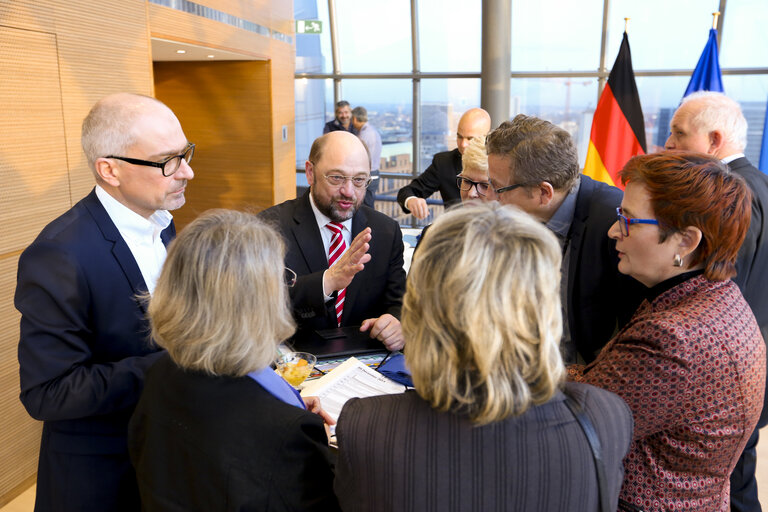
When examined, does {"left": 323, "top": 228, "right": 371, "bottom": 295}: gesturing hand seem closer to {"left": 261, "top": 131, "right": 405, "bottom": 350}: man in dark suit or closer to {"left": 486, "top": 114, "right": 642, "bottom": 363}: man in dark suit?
{"left": 261, "top": 131, "right": 405, "bottom": 350}: man in dark suit

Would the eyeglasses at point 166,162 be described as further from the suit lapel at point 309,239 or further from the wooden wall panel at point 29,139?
the wooden wall panel at point 29,139

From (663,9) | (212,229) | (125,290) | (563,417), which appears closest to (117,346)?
(125,290)

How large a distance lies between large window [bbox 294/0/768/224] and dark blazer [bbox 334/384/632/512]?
7081 millimetres

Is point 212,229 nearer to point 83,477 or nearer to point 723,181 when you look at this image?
point 83,477

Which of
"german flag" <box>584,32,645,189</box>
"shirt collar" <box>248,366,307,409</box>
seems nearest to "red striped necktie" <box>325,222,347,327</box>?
"shirt collar" <box>248,366,307,409</box>

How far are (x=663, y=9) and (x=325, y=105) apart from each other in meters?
5.11

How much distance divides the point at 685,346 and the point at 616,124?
481 cm

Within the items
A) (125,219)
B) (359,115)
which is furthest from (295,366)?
(359,115)

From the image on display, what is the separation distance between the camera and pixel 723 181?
138cm

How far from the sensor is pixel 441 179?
468cm

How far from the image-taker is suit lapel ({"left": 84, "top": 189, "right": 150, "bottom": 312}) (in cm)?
160

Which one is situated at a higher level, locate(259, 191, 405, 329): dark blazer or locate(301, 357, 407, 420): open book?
locate(259, 191, 405, 329): dark blazer

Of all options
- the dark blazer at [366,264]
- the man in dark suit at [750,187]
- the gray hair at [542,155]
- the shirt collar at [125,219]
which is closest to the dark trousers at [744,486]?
the man in dark suit at [750,187]

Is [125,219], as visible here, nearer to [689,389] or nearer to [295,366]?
[295,366]
